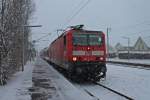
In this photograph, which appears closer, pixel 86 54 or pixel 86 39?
pixel 86 54

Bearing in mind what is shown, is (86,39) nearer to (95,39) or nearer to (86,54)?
(95,39)

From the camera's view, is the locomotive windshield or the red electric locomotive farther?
the locomotive windshield

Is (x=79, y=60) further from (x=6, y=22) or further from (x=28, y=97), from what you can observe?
(x=28, y=97)

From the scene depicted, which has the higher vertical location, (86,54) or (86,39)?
(86,39)

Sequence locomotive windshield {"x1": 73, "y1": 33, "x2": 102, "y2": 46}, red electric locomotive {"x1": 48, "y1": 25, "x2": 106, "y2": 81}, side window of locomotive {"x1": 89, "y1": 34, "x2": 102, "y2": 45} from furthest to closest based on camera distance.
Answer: side window of locomotive {"x1": 89, "y1": 34, "x2": 102, "y2": 45} < locomotive windshield {"x1": 73, "y1": 33, "x2": 102, "y2": 46} < red electric locomotive {"x1": 48, "y1": 25, "x2": 106, "y2": 81}

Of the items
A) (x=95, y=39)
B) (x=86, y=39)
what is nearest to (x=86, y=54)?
(x=86, y=39)

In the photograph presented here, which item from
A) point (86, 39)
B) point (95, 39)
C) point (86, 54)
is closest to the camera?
point (86, 54)

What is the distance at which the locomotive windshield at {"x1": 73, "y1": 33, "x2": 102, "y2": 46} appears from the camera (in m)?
20.6

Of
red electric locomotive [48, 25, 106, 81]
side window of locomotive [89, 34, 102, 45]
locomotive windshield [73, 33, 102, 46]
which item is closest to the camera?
red electric locomotive [48, 25, 106, 81]

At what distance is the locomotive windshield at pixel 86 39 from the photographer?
67.7 ft

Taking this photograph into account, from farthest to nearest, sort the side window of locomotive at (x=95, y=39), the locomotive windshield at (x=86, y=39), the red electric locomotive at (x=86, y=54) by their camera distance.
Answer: the side window of locomotive at (x=95, y=39), the locomotive windshield at (x=86, y=39), the red electric locomotive at (x=86, y=54)

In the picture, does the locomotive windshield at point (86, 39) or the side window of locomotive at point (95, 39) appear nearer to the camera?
the locomotive windshield at point (86, 39)

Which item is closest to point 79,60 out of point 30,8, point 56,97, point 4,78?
point 4,78

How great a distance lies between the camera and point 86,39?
2077 cm
